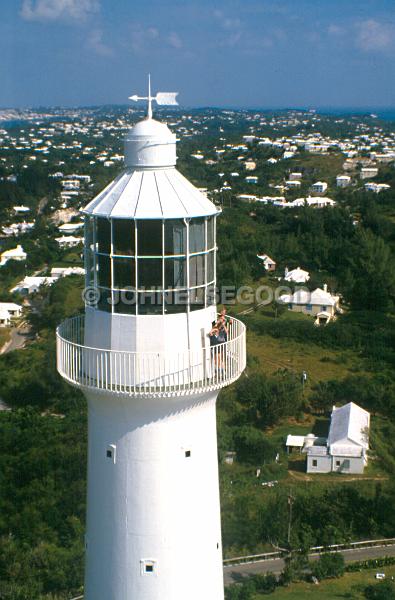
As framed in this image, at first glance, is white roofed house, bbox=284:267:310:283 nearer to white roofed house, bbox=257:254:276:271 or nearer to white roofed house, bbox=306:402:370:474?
white roofed house, bbox=257:254:276:271

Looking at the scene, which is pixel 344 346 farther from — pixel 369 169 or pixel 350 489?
pixel 369 169

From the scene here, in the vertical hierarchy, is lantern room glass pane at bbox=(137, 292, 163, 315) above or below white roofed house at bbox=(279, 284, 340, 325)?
above

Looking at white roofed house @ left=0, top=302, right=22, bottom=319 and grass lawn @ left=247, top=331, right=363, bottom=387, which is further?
white roofed house @ left=0, top=302, right=22, bottom=319

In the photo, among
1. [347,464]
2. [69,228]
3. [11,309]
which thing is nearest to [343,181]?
[69,228]


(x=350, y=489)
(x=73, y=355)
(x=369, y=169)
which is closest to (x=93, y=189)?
(x=369, y=169)

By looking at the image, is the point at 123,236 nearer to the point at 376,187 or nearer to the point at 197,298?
the point at 197,298

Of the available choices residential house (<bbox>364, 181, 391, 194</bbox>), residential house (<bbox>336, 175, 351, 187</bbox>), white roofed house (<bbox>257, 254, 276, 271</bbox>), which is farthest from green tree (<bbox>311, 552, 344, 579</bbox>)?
residential house (<bbox>336, 175, 351, 187</bbox>)
